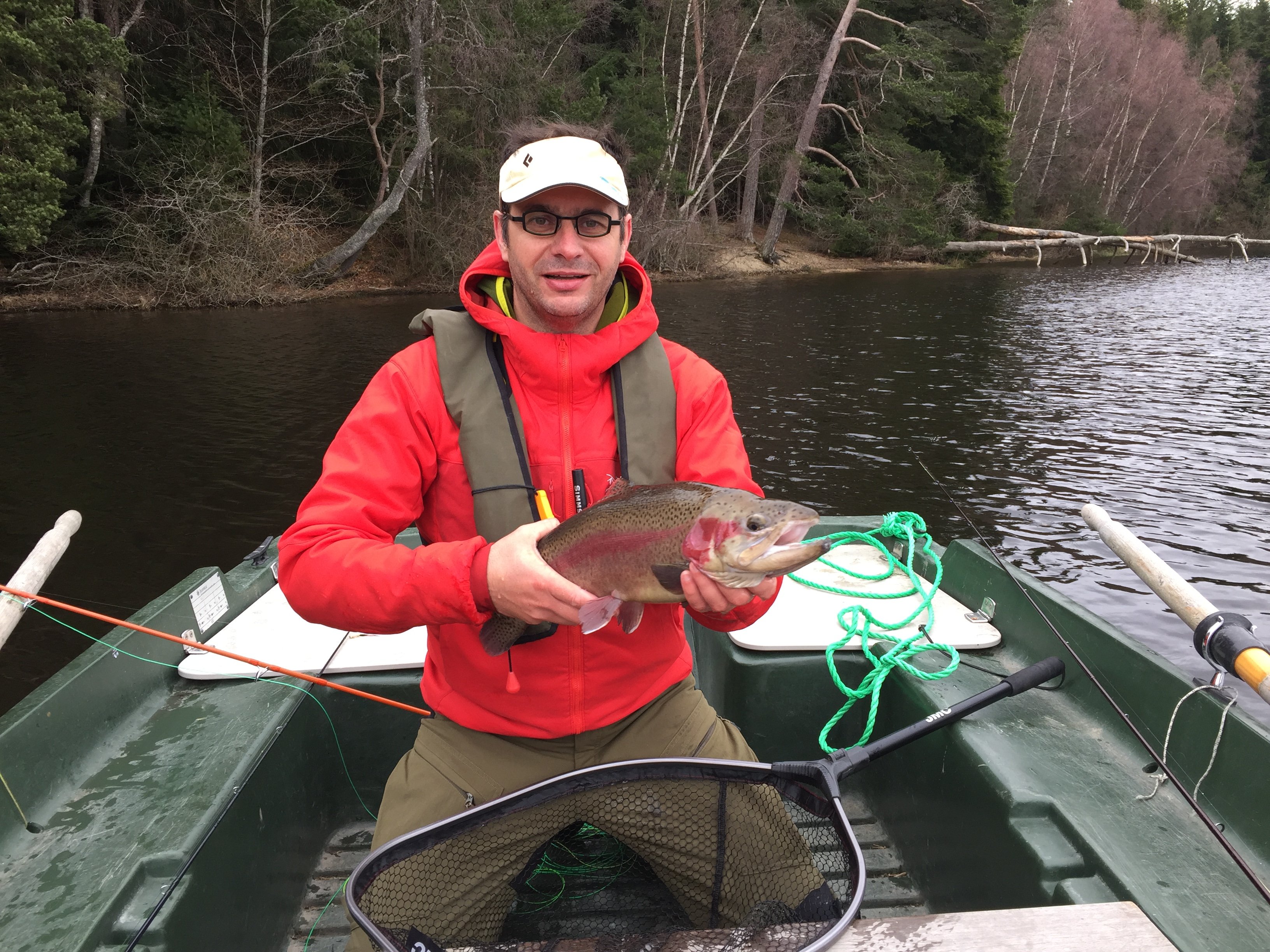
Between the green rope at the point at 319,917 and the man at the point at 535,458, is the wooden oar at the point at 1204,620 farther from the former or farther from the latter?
the green rope at the point at 319,917

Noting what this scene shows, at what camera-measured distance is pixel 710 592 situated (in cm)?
214

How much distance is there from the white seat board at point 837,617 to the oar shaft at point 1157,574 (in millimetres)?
896

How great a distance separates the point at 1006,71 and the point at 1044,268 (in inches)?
660

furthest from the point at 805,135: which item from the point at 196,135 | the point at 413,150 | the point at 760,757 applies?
the point at 760,757

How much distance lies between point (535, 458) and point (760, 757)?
2.10m

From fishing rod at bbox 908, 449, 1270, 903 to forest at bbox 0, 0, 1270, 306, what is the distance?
2357 cm

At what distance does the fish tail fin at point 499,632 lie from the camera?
2.32 m

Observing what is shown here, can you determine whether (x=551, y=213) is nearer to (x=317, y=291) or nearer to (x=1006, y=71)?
(x=317, y=291)

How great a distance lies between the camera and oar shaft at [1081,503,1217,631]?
267cm

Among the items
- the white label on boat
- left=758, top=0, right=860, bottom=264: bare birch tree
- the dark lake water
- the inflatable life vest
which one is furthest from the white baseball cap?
left=758, top=0, right=860, bottom=264: bare birch tree

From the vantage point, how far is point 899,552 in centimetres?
485

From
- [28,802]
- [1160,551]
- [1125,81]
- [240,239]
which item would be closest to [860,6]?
[1125,81]

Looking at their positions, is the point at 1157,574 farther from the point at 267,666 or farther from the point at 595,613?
the point at 267,666

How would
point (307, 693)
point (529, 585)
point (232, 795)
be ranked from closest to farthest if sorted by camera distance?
1. point (529, 585)
2. point (232, 795)
3. point (307, 693)
